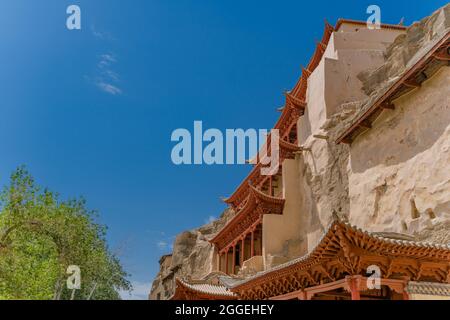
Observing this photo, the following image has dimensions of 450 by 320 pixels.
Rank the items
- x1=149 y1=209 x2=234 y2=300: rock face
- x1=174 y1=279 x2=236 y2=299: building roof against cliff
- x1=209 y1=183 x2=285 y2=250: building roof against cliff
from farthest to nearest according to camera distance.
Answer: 1. x1=149 y1=209 x2=234 y2=300: rock face
2. x1=209 y1=183 x2=285 y2=250: building roof against cliff
3. x1=174 y1=279 x2=236 y2=299: building roof against cliff

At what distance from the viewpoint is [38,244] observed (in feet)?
57.2

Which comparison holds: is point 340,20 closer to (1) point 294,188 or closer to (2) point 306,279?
(1) point 294,188

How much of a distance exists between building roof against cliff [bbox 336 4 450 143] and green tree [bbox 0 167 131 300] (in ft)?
40.9

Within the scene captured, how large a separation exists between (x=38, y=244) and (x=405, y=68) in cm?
1883

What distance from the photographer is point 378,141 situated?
16391 mm

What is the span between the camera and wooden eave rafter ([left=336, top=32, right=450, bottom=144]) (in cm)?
1266

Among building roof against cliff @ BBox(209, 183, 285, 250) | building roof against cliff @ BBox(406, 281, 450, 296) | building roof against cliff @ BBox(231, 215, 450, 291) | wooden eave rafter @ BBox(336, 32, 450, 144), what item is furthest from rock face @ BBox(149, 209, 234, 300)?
building roof against cliff @ BBox(406, 281, 450, 296)

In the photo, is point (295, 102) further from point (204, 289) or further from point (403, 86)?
point (204, 289)

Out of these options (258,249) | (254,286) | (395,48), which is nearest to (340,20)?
(395,48)

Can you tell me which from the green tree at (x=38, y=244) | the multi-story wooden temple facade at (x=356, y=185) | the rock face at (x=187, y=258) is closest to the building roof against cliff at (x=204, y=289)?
the multi-story wooden temple facade at (x=356, y=185)

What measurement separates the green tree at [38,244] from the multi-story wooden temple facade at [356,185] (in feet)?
16.2

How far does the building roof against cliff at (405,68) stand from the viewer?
1316 cm

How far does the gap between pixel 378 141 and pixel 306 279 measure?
316 inches

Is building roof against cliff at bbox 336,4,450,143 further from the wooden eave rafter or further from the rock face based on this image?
the rock face
